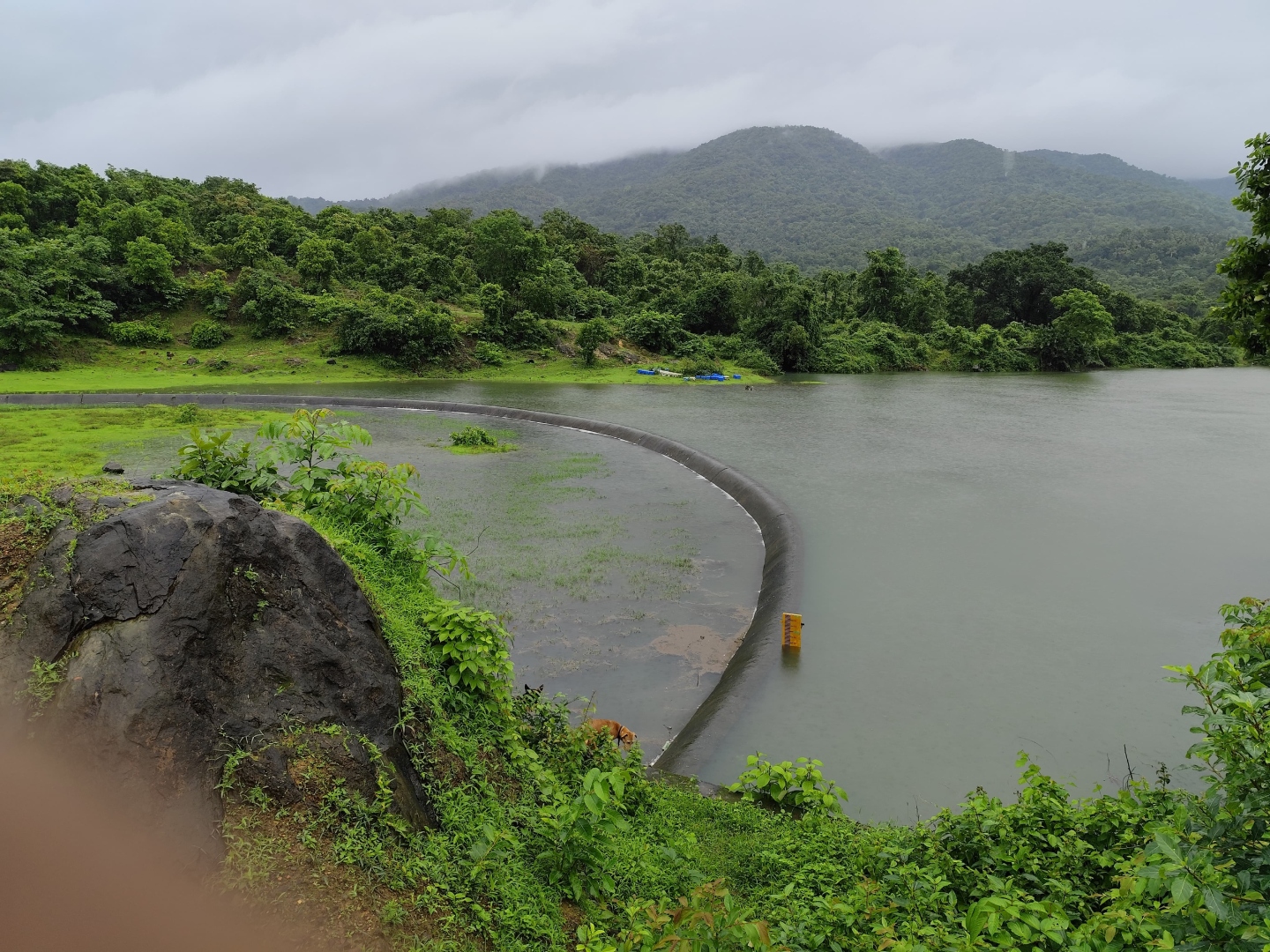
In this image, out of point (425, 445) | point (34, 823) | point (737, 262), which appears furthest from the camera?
point (737, 262)

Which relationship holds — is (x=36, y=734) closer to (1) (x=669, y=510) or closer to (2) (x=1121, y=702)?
(2) (x=1121, y=702)

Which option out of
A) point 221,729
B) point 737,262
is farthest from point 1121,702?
point 737,262

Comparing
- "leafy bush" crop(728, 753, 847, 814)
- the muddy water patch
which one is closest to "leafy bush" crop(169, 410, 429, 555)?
"leafy bush" crop(728, 753, 847, 814)

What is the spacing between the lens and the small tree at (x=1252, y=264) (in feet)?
21.0

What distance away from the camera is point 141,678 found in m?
2.66

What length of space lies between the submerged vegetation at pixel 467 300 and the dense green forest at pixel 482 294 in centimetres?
11

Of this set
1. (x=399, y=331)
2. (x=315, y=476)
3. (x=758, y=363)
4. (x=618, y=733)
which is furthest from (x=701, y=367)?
(x=315, y=476)

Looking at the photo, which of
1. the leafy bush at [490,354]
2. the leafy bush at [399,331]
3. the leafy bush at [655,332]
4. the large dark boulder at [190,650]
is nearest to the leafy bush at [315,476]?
the large dark boulder at [190,650]

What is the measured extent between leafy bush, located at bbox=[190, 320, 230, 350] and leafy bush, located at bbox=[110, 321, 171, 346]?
94 centimetres

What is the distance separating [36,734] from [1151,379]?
139 feet

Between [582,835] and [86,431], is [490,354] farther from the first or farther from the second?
[582,835]

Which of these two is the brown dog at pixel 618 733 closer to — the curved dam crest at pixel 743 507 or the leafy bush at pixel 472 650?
the curved dam crest at pixel 743 507

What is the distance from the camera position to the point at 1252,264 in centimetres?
717

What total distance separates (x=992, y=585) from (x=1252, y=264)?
4201 mm
